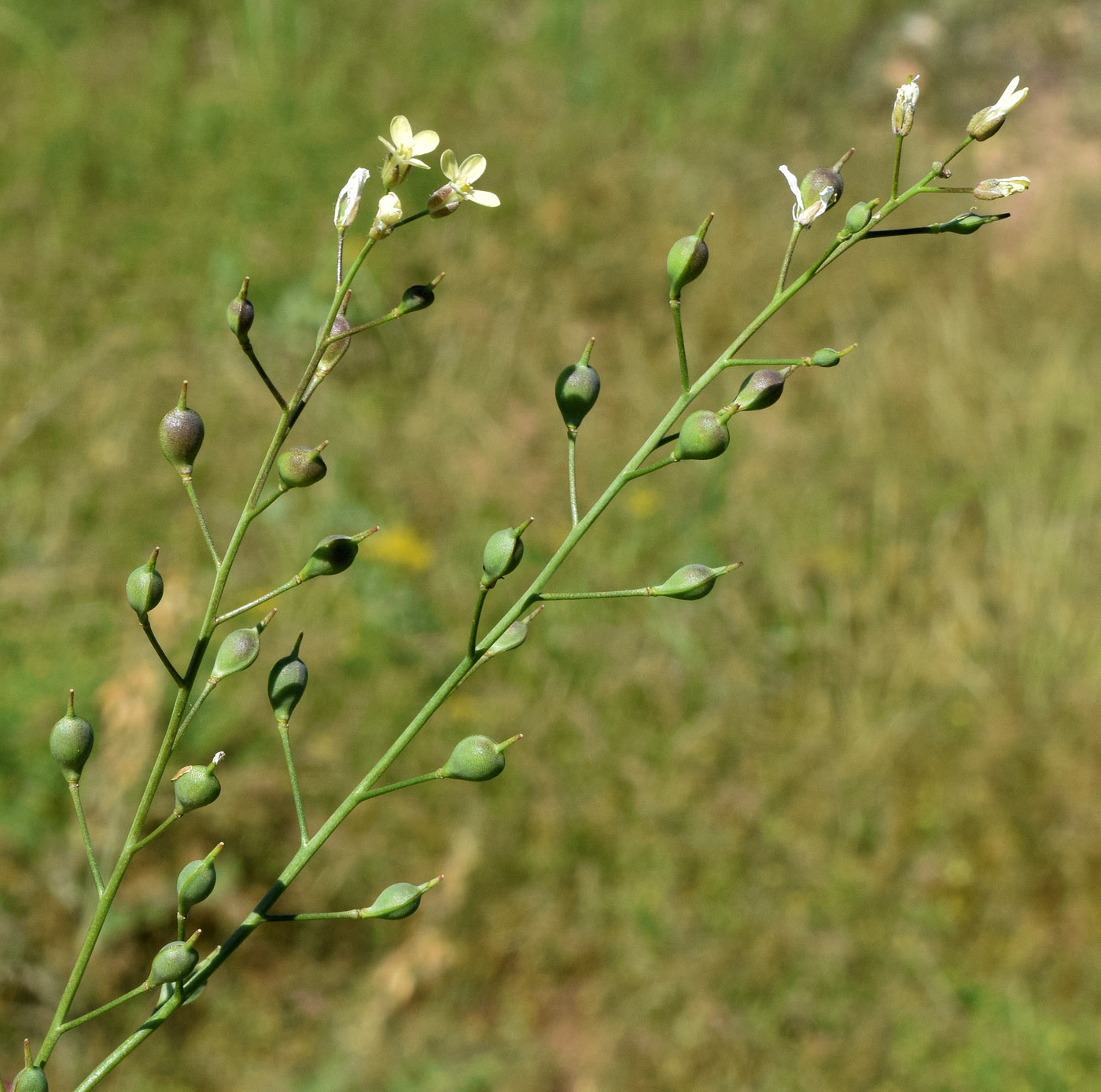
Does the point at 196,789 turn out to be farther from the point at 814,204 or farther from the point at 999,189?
the point at 999,189

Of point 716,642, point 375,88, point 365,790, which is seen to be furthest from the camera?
point 375,88

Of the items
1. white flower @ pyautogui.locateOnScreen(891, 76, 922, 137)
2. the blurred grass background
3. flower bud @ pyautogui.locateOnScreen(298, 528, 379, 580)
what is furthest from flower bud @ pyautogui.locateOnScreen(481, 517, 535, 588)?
the blurred grass background

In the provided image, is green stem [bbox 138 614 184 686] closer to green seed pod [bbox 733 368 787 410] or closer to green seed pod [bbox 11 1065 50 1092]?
green seed pod [bbox 11 1065 50 1092]

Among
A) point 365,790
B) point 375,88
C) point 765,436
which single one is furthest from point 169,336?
point 365,790

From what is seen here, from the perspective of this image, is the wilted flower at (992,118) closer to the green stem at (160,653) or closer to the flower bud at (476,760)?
the flower bud at (476,760)

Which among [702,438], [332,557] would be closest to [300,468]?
[332,557]

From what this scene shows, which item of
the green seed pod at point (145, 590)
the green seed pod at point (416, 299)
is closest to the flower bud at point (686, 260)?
the green seed pod at point (416, 299)

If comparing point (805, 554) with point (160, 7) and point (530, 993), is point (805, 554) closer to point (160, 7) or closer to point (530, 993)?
point (530, 993)
